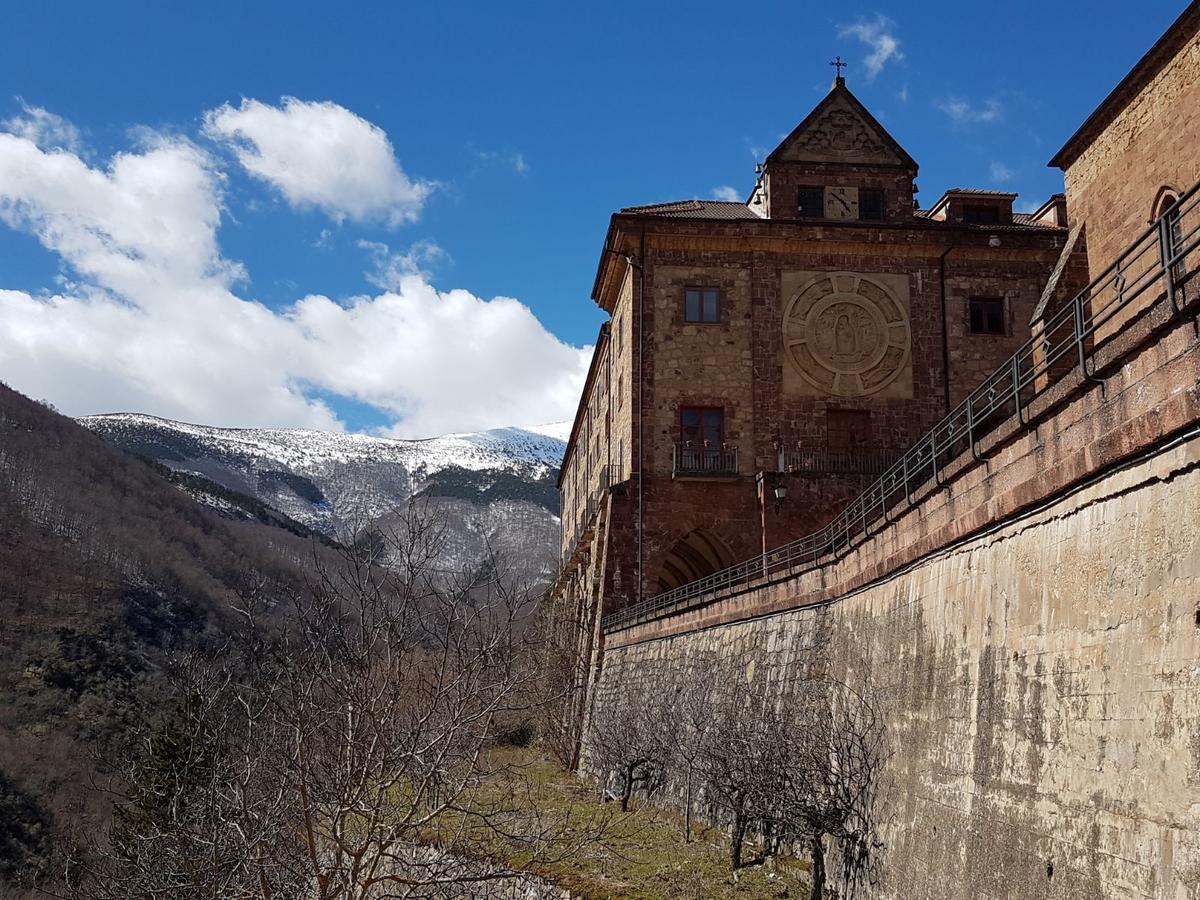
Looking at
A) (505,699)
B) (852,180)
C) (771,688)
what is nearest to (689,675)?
(771,688)

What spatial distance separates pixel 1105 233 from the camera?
68.6ft

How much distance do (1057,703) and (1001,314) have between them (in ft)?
88.0

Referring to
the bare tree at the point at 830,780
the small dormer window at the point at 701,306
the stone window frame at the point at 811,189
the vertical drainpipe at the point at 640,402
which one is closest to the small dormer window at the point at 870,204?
the stone window frame at the point at 811,189

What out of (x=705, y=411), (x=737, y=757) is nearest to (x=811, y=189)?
(x=705, y=411)

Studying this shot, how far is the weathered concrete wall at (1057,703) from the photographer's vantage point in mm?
7293

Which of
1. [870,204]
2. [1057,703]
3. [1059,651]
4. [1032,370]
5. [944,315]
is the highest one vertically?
[870,204]

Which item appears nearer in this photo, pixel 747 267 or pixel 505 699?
pixel 505 699

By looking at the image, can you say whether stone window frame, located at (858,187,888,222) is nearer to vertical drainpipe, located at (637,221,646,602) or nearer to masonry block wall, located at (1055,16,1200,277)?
vertical drainpipe, located at (637,221,646,602)

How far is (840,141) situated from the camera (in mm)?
33969

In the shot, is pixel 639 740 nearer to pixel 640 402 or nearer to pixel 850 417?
pixel 640 402

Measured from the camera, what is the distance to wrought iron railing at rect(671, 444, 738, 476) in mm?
31656

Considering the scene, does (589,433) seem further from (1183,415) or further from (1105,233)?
(1183,415)

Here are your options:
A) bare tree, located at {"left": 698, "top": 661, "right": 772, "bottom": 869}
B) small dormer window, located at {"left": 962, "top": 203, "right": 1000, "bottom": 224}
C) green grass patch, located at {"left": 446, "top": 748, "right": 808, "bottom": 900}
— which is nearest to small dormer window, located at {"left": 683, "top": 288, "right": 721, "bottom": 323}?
small dormer window, located at {"left": 962, "top": 203, "right": 1000, "bottom": 224}

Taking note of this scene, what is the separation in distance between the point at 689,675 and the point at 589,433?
91.5ft
